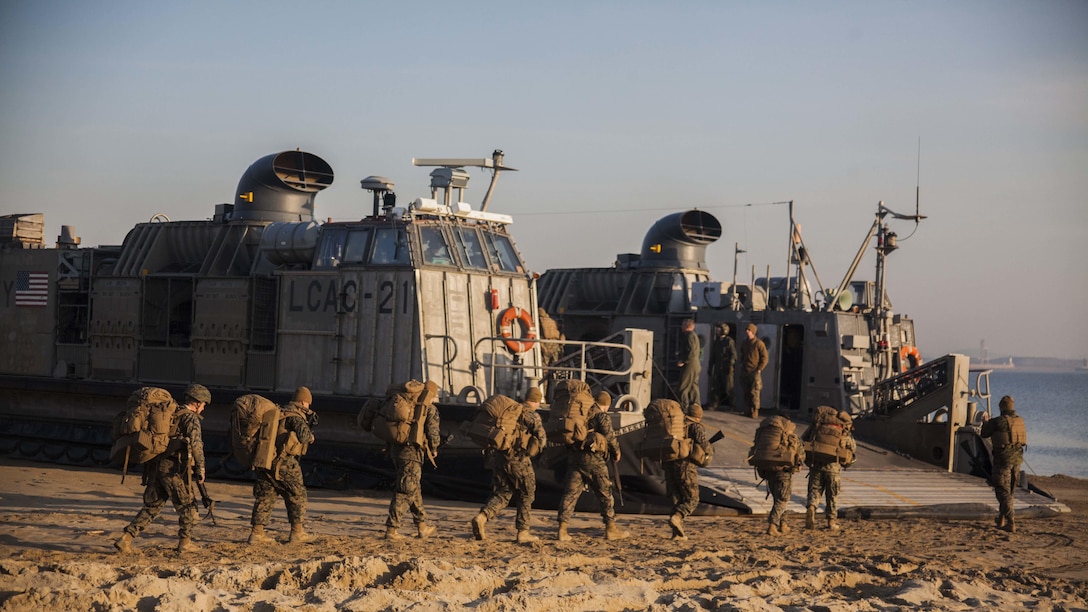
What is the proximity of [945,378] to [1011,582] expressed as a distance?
7.37 meters

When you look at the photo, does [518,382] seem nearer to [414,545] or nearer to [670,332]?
[414,545]

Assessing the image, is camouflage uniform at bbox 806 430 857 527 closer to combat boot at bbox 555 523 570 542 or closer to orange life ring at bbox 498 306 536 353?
combat boot at bbox 555 523 570 542

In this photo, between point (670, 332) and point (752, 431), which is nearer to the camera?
point (752, 431)

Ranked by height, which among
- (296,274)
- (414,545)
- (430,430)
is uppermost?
(296,274)

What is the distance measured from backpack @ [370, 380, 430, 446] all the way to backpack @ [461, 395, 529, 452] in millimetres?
496

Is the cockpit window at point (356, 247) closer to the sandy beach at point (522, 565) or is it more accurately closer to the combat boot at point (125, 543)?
the sandy beach at point (522, 565)

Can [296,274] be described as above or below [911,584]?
above

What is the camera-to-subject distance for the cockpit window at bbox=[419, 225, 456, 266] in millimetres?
14711

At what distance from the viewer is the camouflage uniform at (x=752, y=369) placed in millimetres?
17609

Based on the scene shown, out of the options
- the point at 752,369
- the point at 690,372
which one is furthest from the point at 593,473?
the point at 752,369

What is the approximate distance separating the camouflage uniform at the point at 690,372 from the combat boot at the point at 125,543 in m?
8.86

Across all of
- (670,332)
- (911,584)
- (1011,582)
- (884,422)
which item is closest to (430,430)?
(911,584)

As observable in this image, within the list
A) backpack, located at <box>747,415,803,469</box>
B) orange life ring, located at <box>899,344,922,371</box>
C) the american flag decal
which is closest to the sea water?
orange life ring, located at <box>899,344,922,371</box>

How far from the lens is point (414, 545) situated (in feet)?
34.1
